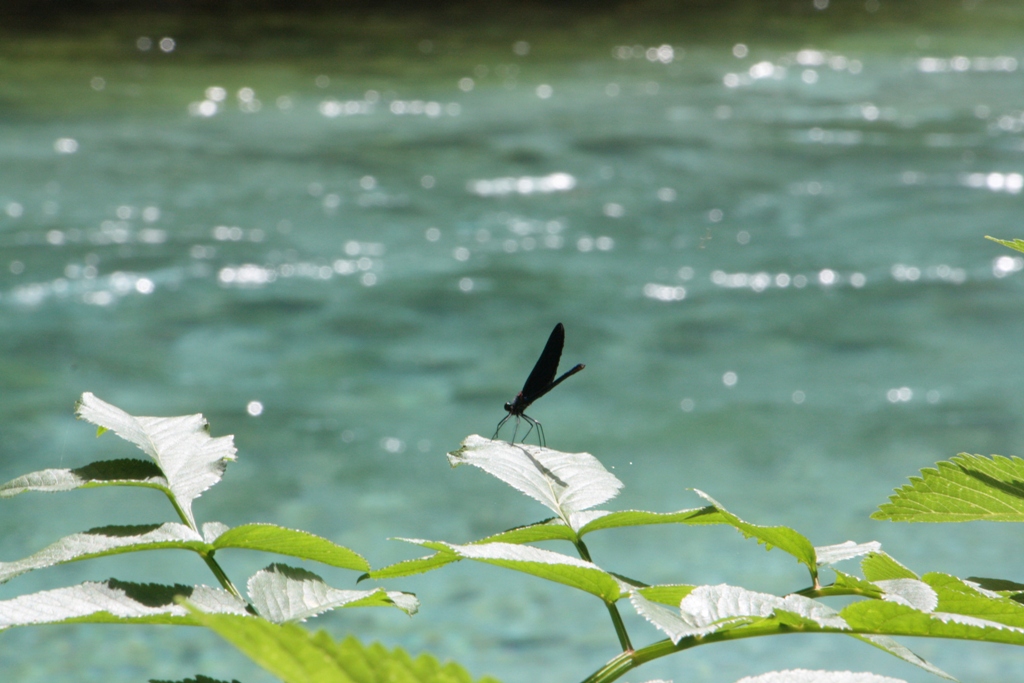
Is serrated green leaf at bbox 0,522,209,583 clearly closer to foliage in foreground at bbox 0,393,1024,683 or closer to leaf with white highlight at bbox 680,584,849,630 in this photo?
foliage in foreground at bbox 0,393,1024,683

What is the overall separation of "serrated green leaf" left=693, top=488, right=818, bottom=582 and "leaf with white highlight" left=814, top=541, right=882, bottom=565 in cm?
1

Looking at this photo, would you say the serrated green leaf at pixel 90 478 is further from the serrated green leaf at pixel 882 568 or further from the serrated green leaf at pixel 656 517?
the serrated green leaf at pixel 882 568

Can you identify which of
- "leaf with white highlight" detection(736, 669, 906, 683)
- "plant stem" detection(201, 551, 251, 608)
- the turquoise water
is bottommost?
the turquoise water

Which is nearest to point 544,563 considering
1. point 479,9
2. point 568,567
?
point 568,567

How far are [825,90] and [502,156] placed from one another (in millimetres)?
2850

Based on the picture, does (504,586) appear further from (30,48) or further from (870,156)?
(30,48)

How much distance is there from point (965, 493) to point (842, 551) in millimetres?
75

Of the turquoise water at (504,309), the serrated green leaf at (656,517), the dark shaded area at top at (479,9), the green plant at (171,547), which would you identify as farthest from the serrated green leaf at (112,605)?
the dark shaded area at top at (479,9)

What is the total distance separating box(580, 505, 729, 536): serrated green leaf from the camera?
1.82ft

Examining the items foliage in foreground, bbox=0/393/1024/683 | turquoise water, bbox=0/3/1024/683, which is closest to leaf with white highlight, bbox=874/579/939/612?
foliage in foreground, bbox=0/393/1024/683

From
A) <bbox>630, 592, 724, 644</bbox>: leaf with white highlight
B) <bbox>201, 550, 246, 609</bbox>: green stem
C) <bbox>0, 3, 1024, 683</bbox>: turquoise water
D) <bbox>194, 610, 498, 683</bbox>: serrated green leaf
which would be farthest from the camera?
<bbox>0, 3, 1024, 683</bbox>: turquoise water

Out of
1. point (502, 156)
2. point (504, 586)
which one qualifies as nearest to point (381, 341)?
point (504, 586)

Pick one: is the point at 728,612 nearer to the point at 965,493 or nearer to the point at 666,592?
the point at 666,592

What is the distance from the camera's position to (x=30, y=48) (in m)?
8.34
